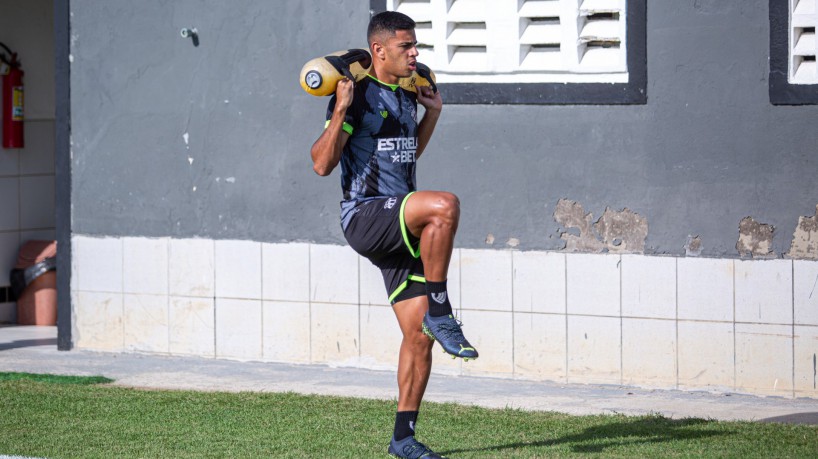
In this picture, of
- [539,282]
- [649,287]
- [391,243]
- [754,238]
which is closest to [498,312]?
[539,282]

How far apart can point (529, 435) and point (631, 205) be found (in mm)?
2318

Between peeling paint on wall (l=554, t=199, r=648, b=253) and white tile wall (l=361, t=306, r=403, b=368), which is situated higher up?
peeling paint on wall (l=554, t=199, r=648, b=253)

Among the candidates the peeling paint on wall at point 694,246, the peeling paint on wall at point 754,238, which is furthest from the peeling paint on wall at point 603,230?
the peeling paint on wall at point 754,238

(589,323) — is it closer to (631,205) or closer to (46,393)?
(631,205)

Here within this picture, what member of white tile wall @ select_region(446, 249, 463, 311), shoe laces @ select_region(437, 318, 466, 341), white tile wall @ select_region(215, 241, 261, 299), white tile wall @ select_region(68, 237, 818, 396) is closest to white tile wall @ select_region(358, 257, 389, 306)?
white tile wall @ select_region(68, 237, 818, 396)

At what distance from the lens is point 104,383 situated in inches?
381

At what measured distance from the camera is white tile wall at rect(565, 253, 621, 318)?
9367 millimetres

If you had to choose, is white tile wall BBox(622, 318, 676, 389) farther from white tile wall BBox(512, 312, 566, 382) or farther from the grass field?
the grass field

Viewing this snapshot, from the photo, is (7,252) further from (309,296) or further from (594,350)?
(594,350)

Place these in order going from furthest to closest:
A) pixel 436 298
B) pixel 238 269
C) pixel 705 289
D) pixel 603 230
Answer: pixel 238 269 → pixel 603 230 → pixel 705 289 → pixel 436 298

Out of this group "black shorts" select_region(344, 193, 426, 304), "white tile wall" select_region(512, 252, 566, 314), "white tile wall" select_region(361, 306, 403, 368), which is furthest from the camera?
"white tile wall" select_region(361, 306, 403, 368)

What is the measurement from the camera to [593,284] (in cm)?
944

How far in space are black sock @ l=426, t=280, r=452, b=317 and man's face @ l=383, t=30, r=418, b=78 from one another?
111cm

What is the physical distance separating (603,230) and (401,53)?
9.98 feet
